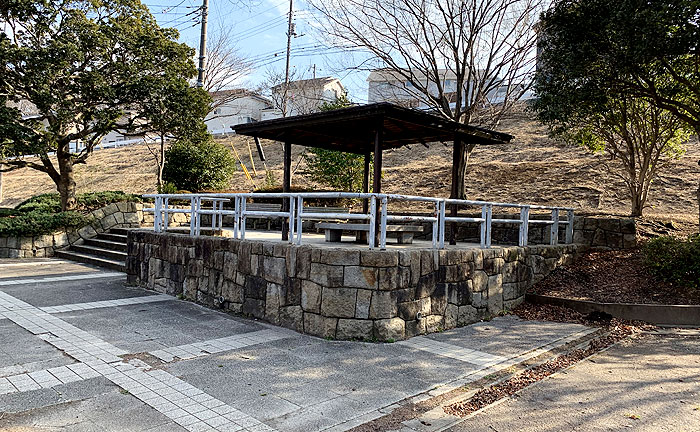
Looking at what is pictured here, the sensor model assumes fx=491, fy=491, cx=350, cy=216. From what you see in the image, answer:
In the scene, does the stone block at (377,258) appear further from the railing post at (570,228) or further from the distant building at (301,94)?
the distant building at (301,94)

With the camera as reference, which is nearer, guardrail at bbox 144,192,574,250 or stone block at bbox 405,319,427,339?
guardrail at bbox 144,192,574,250

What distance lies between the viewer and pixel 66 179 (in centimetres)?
1420

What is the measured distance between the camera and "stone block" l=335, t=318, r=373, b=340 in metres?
5.71

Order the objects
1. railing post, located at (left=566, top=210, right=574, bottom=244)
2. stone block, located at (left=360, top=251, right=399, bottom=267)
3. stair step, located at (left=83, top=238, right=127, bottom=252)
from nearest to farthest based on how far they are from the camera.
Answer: stone block, located at (left=360, top=251, right=399, bottom=267)
railing post, located at (left=566, top=210, right=574, bottom=244)
stair step, located at (left=83, top=238, right=127, bottom=252)

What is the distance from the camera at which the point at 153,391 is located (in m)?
4.14

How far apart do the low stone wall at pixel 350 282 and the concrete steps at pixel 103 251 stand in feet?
11.8

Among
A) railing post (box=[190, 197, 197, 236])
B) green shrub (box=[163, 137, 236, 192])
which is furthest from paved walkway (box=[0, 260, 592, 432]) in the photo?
green shrub (box=[163, 137, 236, 192])

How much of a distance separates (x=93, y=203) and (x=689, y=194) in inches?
719

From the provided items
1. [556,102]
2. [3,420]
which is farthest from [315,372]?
[556,102]

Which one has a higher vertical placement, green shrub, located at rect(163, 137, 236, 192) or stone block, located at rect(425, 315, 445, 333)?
green shrub, located at rect(163, 137, 236, 192)

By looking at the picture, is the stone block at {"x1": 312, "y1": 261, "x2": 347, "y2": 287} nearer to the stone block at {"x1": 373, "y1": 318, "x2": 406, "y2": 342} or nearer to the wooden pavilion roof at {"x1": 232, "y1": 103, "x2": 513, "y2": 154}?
the stone block at {"x1": 373, "y1": 318, "x2": 406, "y2": 342}

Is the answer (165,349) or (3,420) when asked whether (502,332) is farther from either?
(3,420)

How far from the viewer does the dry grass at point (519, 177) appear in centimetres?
1534

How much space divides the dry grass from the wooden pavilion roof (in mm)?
3607
